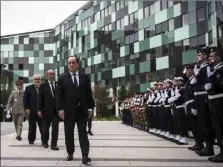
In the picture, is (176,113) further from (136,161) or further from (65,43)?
(65,43)

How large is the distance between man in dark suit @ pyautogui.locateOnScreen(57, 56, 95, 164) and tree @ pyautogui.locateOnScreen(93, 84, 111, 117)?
1967 inches

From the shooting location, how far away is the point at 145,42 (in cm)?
5247

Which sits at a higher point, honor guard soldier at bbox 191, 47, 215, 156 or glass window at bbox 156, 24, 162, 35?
glass window at bbox 156, 24, 162, 35

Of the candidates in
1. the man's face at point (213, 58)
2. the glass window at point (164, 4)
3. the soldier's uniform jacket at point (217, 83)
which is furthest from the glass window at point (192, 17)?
the soldier's uniform jacket at point (217, 83)

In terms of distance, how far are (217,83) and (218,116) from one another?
609 millimetres

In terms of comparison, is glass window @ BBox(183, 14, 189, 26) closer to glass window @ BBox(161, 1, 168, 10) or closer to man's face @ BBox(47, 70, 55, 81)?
glass window @ BBox(161, 1, 168, 10)

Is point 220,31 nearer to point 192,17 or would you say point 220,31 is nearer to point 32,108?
point 192,17

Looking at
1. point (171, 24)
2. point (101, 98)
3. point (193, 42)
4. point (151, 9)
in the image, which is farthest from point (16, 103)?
point (101, 98)

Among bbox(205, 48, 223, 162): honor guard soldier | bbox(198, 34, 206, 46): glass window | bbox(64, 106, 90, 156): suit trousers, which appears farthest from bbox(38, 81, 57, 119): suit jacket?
bbox(198, 34, 206, 46): glass window

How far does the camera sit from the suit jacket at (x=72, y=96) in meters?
7.75

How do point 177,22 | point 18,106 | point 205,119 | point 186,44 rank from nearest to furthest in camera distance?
point 205,119
point 18,106
point 186,44
point 177,22

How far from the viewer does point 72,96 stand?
7.76 m

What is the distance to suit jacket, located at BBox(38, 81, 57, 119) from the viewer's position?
10336mm

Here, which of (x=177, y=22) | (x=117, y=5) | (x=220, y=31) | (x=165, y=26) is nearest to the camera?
(x=220, y=31)
